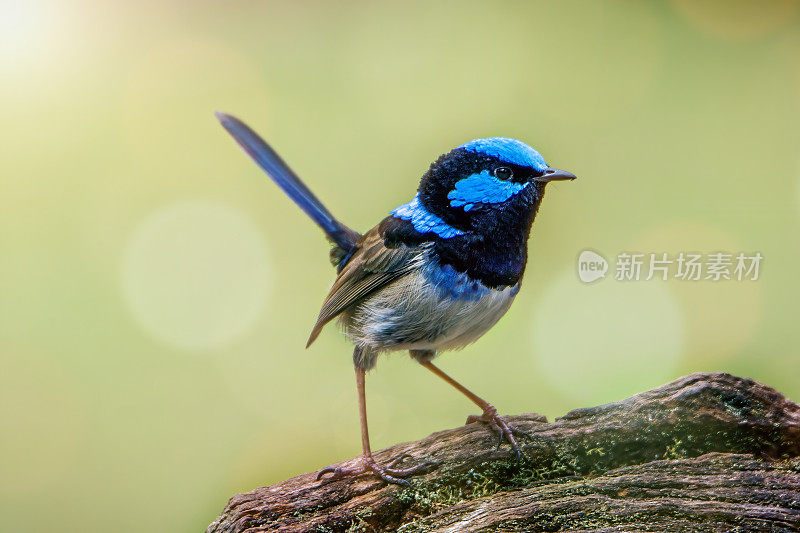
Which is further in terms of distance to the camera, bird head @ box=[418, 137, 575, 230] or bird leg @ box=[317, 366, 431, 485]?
bird leg @ box=[317, 366, 431, 485]

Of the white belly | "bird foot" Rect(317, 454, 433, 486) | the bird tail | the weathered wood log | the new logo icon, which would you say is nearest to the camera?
the weathered wood log

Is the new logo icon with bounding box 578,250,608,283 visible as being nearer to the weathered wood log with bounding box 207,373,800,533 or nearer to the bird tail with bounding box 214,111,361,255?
the weathered wood log with bounding box 207,373,800,533

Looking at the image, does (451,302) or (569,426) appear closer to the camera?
(451,302)

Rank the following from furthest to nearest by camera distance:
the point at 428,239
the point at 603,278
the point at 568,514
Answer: the point at 603,278 < the point at 428,239 < the point at 568,514

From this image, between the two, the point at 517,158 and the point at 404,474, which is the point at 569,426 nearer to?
the point at 404,474

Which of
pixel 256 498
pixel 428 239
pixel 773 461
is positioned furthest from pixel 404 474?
pixel 773 461

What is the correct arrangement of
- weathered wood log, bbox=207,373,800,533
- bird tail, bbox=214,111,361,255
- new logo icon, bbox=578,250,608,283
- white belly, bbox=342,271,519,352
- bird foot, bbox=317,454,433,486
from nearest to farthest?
weathered wood log, bbox=207,373,800,533 → white belly, bbox=342,271,519,352 → bird foot, bbox=317,454,433,486 → bird tail, bbox=214,111,361,255 → new logo icon, bbox=578,250,608,283

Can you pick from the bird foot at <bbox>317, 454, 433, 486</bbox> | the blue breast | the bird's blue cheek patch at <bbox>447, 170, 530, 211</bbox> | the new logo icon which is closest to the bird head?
the bird's blue cheek patch at <bbox>447, 170, 530, 211</bbox>
